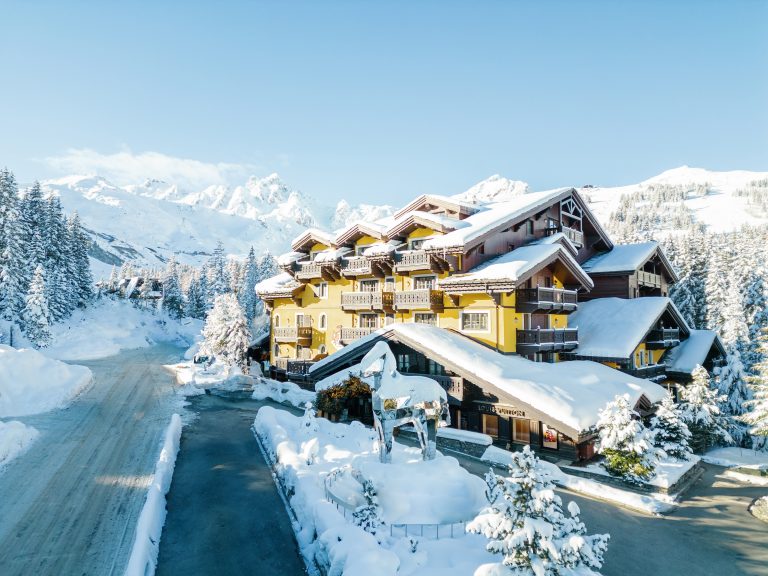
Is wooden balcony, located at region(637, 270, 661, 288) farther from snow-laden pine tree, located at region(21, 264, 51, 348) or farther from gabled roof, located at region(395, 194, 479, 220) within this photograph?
snow-laden pine tree, located at region(21, 264, 51, 348)

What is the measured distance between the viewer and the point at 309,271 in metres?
42.6

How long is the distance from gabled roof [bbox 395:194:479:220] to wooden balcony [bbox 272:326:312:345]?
1537cm

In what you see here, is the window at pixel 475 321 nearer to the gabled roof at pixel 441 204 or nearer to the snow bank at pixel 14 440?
the gabled roof at pixel 441 204

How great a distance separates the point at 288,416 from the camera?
26.8 meters

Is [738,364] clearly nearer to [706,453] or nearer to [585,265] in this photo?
[706,453]

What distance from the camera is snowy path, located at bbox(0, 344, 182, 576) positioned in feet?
41.9

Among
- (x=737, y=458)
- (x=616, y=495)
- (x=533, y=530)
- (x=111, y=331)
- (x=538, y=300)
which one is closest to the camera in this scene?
(x=533, y=530)

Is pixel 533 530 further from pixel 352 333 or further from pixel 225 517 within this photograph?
pixel 352 333

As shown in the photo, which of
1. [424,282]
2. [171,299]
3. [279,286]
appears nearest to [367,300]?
[424,282]

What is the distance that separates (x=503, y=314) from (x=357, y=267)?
1411cm

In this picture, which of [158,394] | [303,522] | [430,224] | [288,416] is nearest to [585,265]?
[430,224]

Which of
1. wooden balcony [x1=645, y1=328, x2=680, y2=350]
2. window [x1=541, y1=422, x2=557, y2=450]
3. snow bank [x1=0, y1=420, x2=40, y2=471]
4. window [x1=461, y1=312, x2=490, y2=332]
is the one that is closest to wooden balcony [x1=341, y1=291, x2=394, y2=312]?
window [x1=461, y1=312, x2=490, y2=332]

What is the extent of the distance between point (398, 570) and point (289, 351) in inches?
1459

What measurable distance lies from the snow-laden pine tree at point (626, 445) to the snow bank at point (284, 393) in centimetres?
2040
